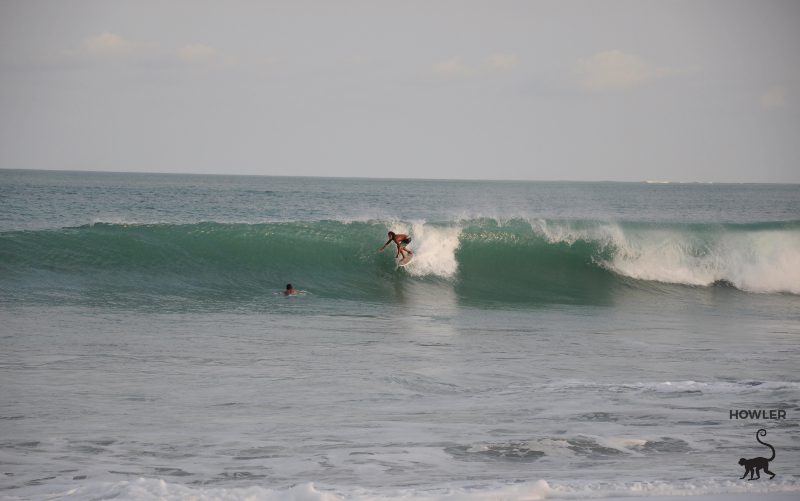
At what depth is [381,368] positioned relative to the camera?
854 centimetres

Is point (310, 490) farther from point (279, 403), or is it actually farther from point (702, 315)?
point (702, 315)

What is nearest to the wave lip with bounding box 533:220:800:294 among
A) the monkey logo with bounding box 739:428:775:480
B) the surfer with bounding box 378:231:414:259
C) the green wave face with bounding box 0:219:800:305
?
the green wave face with bounding box 0:219:800:305

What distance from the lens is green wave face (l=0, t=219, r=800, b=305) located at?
15.5 m

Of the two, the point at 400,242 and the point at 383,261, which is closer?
the point at 400,242

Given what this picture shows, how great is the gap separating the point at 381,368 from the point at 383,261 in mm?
9706

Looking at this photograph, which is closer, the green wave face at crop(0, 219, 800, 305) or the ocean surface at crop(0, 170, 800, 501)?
the ocean surface at crop(0, 170, 800, 501)

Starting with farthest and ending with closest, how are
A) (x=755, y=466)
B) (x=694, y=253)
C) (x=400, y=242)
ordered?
(x=694, y=253) → (x=400, y=242) → (x=755, y=466)

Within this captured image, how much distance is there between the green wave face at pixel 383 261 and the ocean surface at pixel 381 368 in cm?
10

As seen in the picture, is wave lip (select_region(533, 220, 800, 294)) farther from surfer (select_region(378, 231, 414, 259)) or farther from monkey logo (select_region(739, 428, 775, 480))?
monkey logo (select_region(739, 428, 775, 480))

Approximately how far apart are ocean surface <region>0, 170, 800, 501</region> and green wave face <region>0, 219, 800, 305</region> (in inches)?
3.8

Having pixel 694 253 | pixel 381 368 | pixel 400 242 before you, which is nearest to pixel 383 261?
pixel 400 242

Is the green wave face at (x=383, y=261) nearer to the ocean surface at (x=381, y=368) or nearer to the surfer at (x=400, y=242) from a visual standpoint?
the ocean surface at (x=381, y=368)

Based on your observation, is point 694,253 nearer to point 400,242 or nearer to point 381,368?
point 400,242

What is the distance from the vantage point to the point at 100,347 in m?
9.37
